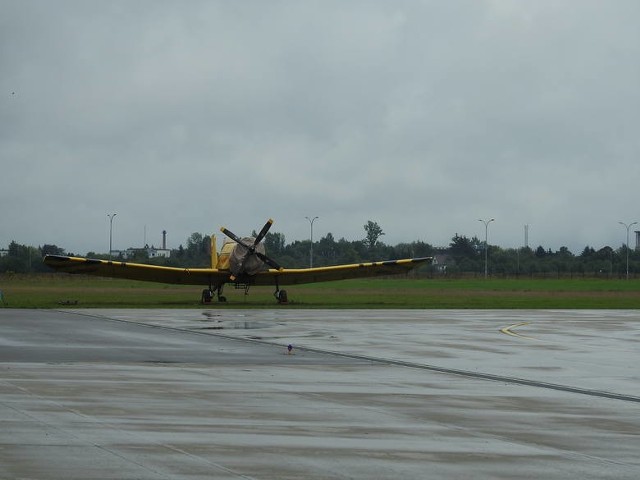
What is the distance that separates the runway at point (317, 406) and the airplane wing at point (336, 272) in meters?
28.1

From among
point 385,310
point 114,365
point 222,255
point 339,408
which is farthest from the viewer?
point 222,255

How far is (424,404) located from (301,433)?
10.0ft

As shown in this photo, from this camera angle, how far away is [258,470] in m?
8.98

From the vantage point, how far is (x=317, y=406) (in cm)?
1327

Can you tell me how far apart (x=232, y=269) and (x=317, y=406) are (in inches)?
1611

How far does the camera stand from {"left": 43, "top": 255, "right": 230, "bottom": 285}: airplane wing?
5128cm

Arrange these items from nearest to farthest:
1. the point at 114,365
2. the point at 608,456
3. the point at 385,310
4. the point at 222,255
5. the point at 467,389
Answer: the point at 608,456, the point at 467,389, the point at 114,365, the point at 385,310, the point at 222,255

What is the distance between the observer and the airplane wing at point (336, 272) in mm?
55906

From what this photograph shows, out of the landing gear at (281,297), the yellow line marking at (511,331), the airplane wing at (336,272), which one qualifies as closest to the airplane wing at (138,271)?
the airplane wing at (336,272)

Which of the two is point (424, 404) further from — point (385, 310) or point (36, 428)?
point (385, 310)

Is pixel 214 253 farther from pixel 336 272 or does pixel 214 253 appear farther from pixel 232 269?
pixel 336 272

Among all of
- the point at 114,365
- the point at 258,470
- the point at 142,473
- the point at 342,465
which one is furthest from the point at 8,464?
the point at 114,365

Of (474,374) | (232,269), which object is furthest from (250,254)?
(474,374)

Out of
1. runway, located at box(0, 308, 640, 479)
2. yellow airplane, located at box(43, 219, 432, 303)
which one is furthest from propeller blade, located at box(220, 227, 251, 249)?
runway, located at box(0, 308, 640, 479)
